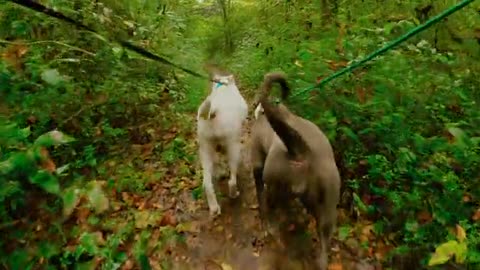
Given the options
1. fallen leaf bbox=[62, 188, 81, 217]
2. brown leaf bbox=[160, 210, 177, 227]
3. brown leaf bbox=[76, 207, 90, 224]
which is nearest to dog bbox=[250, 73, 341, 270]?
brown leaf bbox=[160, 210, 177, 227]

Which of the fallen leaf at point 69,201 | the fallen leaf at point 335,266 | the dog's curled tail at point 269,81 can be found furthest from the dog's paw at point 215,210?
the fallen leaf at point 69,201

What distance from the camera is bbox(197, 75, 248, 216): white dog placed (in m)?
4.39

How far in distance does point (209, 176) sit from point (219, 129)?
49cm

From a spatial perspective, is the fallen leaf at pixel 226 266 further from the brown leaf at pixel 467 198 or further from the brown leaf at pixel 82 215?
the brown leaf at pixel 467 198

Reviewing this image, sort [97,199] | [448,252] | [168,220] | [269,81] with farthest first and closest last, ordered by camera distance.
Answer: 1. [168,220]
2. [269,81]
3. [448,252]
4. [97,199]

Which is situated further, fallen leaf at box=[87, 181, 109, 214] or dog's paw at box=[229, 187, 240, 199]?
dog's paw at box=[229, 187, 240, 199]

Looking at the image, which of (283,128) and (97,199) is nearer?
(97,199)

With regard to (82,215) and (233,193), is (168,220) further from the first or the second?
(82,215)

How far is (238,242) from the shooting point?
4211 millimetres

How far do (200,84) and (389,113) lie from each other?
14.0 ft

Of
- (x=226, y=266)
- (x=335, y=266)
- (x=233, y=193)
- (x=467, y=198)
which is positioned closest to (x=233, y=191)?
(x=233, y=193)

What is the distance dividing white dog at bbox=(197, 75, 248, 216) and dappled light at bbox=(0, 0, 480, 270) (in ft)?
0.05

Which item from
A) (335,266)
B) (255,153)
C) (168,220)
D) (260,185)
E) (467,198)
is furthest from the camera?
(168,220)

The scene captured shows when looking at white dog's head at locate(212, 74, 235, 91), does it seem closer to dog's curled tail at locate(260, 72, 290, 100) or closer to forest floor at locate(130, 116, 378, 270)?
forest floor at locate(130, 116, 378, 270)
